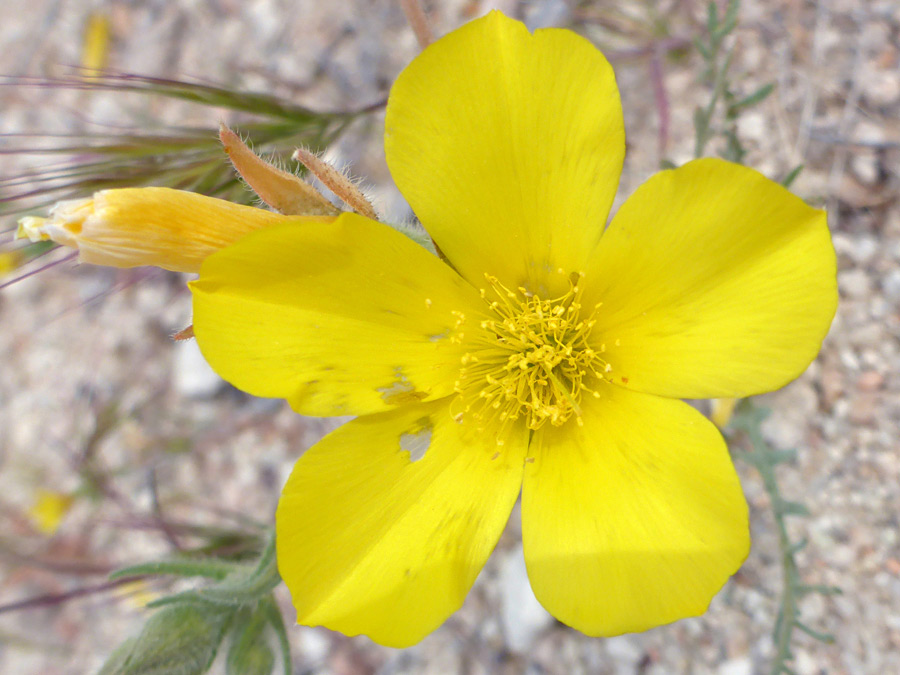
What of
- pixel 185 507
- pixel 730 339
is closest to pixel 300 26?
pixel 185 507

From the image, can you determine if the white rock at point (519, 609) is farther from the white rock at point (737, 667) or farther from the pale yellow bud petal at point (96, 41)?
the pale yellow bud petal at point (96, 41)

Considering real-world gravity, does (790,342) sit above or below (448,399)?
above

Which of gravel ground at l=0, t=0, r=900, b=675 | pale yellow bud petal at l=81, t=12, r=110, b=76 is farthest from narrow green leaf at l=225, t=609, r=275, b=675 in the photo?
pale yellow bud petal at l=81, t=12, r=110, b=76

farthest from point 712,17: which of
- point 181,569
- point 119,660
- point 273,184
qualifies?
point 119,660

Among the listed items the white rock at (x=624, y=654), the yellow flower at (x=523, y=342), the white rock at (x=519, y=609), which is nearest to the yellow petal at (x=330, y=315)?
the yellow flower at (x=523, y=342)

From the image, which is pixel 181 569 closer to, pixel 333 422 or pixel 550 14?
pixel 333 422

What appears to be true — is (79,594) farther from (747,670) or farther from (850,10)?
(850,10)

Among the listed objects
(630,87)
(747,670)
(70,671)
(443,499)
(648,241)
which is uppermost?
(648,241)
